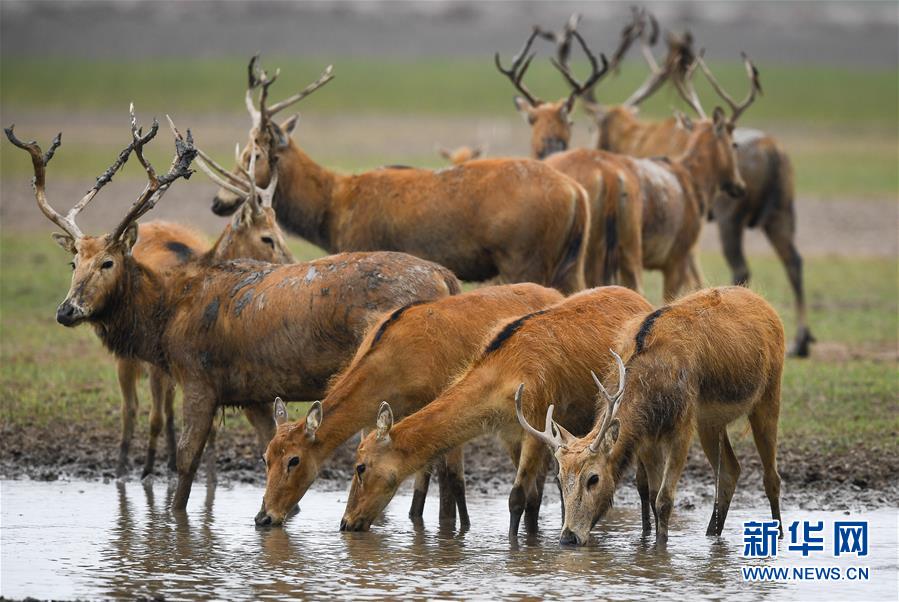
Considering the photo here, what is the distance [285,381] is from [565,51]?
1021 centimetres

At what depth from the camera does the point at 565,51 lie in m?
20.2

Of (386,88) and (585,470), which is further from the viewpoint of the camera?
(386,88)

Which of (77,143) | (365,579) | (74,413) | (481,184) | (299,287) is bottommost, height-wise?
(365,579)

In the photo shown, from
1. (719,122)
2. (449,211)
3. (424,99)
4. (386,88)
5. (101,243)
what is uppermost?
A: (386,88)

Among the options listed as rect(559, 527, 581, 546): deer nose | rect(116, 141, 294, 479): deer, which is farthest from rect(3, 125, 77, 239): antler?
rect(559, 527, 581, 546): deer nose

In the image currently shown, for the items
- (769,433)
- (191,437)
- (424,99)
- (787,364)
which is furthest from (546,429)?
(424,99)

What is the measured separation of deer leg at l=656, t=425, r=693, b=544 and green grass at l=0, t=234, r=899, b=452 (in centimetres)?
220

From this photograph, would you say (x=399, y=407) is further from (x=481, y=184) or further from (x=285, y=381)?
(x=481, y=184)

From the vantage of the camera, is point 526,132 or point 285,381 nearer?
point 285,381

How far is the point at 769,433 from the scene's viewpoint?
1052cm

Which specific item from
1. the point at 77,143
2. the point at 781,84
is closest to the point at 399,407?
the point at 77,143

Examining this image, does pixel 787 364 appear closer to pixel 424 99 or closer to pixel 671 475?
pixel 671 475

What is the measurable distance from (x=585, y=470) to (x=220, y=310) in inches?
126

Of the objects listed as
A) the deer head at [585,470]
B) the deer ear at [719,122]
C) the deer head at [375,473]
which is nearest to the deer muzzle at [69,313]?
the deer head at [375,473]
